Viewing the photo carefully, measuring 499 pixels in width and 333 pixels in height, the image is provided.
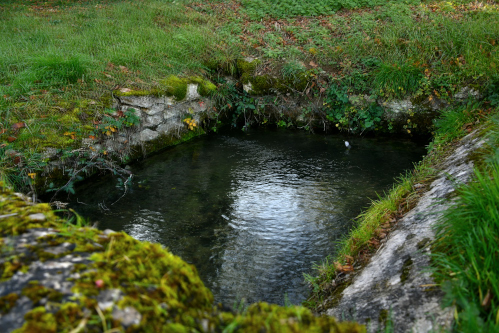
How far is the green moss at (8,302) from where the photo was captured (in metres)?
1.09

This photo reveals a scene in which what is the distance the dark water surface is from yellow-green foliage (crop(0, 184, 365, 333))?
2177 mm

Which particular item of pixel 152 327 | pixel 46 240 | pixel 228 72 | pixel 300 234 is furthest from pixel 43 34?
pixel 152 327

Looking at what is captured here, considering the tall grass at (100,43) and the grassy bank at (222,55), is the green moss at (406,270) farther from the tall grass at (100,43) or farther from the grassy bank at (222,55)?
the tall grass at (100,43)

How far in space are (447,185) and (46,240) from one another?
318 cm

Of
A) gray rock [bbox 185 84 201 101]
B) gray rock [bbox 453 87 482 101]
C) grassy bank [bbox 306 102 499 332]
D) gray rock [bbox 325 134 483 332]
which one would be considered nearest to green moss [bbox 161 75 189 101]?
gray rock [bbox 185 84 201 101]

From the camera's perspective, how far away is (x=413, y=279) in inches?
83.9

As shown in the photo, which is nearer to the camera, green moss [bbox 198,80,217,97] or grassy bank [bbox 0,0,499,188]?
grassy bank [bbox 0,0,499,188]

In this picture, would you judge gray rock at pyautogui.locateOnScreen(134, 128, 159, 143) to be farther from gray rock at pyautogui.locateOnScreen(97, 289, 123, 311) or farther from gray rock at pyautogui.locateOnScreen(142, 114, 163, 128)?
gray rock at pyautogui.locateOnScreen(97, 289, 123, 311)

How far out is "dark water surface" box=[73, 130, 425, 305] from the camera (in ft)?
12.6

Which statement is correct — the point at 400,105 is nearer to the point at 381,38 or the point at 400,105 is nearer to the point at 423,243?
the point at 381,38

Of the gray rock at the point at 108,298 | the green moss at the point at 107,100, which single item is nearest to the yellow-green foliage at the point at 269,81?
the green moss at the point at 107,100

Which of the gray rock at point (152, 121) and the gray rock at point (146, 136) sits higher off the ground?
the gray rock at point (152, 121)

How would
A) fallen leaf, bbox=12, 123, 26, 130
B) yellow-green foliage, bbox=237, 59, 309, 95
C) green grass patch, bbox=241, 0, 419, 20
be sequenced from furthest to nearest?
green grass patch, bbox=241, 0, 419, 20 < yellow-green foliage, bbox=237, 59, 309, 95 < fallen leaf, bbox=12, 123, 26, 130

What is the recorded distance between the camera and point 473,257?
5.86 ft
